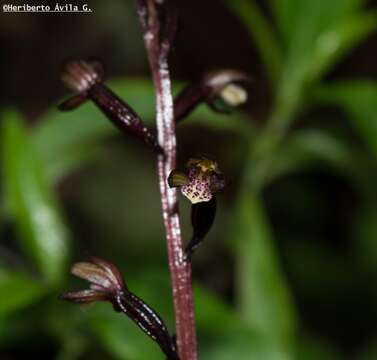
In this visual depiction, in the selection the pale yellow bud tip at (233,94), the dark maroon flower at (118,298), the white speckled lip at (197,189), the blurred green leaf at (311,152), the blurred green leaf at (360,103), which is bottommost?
the dark maroon flower at (118,298)

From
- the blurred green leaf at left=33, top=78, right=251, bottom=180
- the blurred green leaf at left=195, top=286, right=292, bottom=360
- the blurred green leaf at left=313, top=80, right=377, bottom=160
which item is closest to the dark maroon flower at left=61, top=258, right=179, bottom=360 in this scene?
the blurred green leaf at left=195, top=286, right=292, bottom=360

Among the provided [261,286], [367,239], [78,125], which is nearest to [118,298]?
[261,286]

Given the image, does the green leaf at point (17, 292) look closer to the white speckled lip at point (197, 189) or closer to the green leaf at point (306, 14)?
the white speckled lip at point (197, 189)

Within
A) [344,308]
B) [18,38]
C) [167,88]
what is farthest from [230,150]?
[167,88]

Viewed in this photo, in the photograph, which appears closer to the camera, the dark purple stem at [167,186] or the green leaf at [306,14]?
the dark purple stem at [167,186]

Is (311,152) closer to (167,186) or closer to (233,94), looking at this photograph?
(233,94)

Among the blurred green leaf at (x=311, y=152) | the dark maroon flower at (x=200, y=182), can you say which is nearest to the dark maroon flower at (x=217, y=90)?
the dark maroon flower at (x=200, y=182)

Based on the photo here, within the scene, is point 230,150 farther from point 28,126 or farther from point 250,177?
point 28,126
